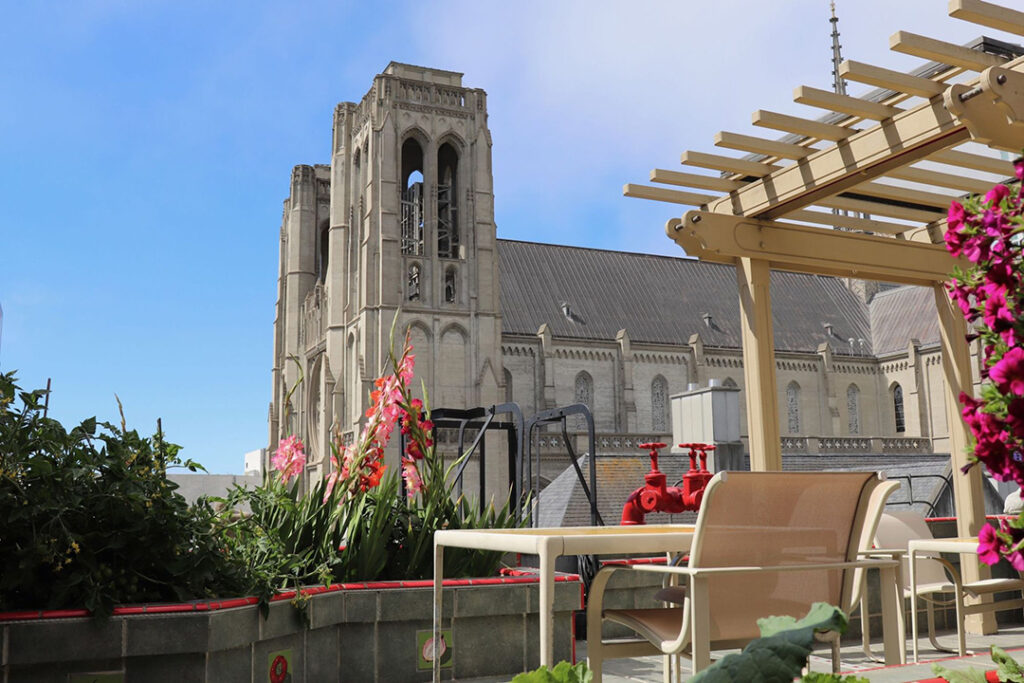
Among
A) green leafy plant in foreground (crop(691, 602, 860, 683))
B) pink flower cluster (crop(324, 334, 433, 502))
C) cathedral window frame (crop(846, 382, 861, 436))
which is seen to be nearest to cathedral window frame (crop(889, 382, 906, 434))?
cathedral window frame (crop(846, 382, 861, 436))

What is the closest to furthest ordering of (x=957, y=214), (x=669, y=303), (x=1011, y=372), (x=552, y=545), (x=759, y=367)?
(x=1011, y=372)
(x=957, y=214)
(x=552, y=545)
(x=759, y=367)
(x=669, y=303)

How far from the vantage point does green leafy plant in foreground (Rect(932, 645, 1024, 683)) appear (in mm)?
1895

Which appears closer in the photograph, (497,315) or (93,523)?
(93,523)

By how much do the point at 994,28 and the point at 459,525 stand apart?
3.70m

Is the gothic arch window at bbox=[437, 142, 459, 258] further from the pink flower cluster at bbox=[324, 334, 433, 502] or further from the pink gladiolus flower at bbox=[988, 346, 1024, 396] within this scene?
the pink gladiolus flower at bbox=[988, 346, 1024, 396]

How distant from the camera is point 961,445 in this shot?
689 cm

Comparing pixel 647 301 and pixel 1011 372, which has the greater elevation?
pixel 647 301

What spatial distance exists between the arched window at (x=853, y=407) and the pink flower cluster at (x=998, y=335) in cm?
5008

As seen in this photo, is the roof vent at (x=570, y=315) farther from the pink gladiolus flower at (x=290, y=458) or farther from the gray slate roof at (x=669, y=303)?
the pink gladiolus flower at (x=290, y=458)

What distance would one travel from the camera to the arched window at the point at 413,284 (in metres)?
40.3

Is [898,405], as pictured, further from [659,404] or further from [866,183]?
[866,183]

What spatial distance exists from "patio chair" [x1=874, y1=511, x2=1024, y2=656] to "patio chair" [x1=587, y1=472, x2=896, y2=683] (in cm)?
256

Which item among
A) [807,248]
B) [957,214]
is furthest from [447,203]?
[957,214]

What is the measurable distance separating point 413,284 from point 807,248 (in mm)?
34954
